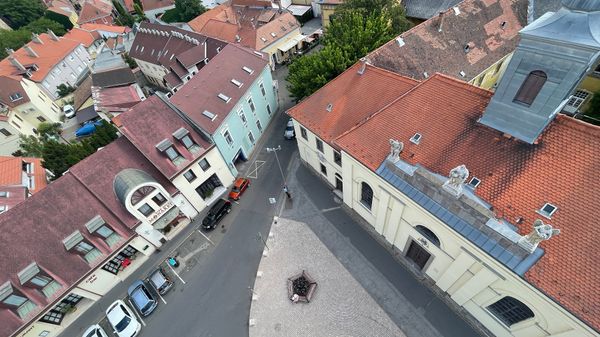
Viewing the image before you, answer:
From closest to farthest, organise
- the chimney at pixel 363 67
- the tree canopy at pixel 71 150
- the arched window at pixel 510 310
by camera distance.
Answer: the arched window at pixel 510 310 → the chimney at pixel 363 67 → the tree canopy at pixel 71 150

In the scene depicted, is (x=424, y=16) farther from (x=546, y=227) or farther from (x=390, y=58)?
(x=546, y=227)

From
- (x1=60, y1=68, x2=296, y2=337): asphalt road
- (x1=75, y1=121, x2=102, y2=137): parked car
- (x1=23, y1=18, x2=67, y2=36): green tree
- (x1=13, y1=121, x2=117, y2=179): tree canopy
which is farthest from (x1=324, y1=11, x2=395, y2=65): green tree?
(x1=23, y1=18, x2=67, y2=36): green tree

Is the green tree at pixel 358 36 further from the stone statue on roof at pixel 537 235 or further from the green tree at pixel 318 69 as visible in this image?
the stone statue on roof at pixel 537 235

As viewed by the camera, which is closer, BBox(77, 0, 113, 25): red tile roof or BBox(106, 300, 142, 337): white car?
BBox(106, 300, 142, 337): white car

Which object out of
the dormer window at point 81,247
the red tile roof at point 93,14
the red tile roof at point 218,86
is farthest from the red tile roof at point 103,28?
the dormer window at point 81,247

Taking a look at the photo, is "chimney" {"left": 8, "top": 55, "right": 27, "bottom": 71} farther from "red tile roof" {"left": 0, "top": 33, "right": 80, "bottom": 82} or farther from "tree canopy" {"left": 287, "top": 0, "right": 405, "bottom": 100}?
"tree canopy" {"left": 287, "top": 0, "right": 405, "bottom": 100}

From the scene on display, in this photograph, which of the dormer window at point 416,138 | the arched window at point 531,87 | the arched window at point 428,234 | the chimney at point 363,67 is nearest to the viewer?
the arched window at point 531,87
